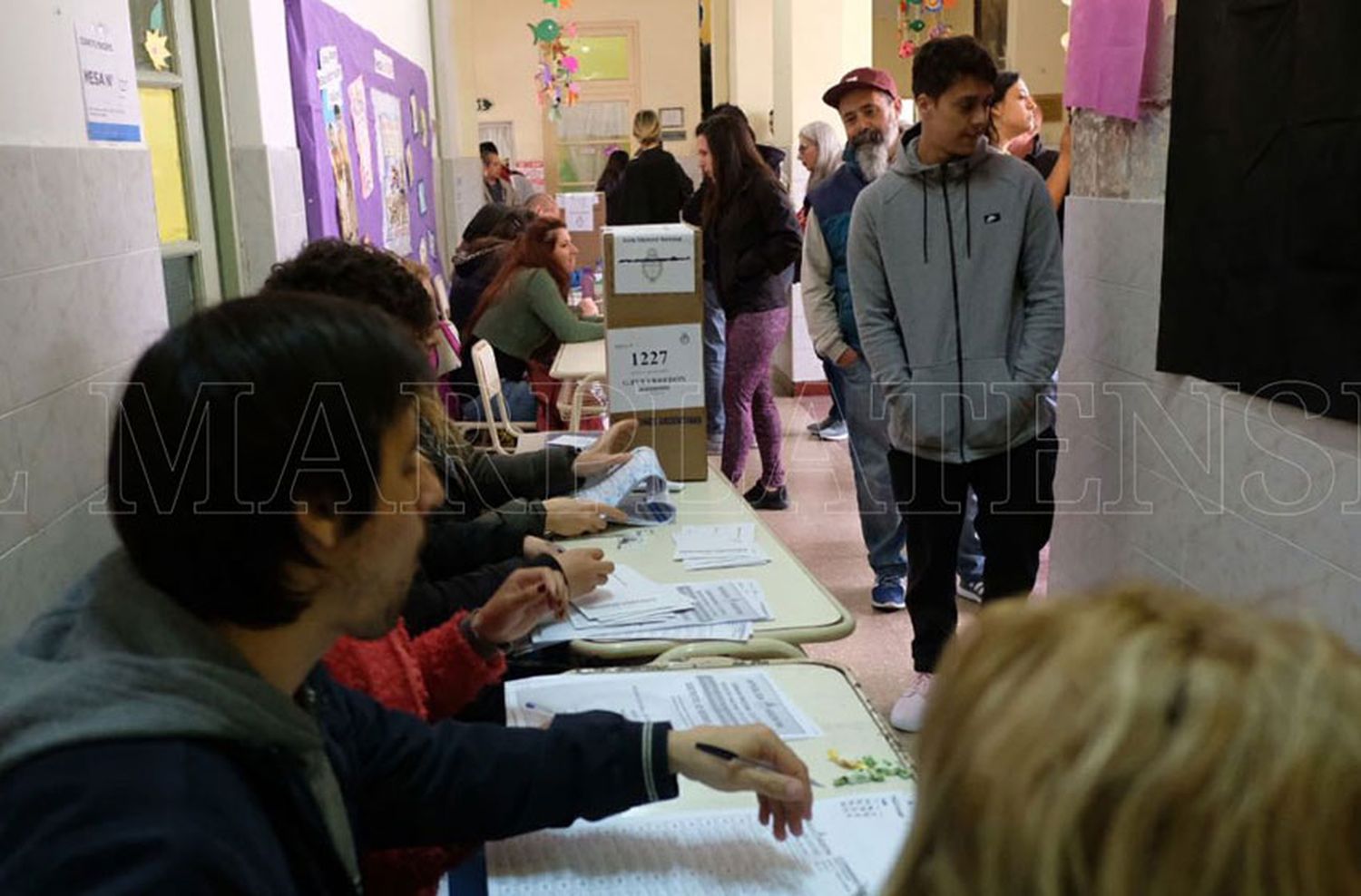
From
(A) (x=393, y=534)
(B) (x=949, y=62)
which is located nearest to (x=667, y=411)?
(B) (x=949, y=62)

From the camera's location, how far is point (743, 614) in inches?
74.2

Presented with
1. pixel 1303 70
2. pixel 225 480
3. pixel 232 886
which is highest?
pixel 1303 70

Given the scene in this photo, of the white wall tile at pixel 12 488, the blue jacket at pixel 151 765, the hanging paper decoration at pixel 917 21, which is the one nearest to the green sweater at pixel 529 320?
the white wall tile at pixel 12 488

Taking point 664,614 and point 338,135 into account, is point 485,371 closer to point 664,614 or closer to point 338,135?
point 338,135

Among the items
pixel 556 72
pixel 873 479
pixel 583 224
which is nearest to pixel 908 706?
pixel 873 479

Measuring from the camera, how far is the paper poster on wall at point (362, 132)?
4.38m

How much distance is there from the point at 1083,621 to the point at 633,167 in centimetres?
614

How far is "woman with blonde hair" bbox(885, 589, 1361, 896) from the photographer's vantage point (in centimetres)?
47

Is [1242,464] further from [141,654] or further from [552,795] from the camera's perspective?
[141,654]

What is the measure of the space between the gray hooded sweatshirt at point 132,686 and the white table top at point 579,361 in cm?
350

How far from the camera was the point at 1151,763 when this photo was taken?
1.57 ft

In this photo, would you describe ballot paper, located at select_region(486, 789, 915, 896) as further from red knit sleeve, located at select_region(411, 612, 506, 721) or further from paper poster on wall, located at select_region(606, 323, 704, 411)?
paper poster on wall, located at select_region(606, 323, 704, 411)

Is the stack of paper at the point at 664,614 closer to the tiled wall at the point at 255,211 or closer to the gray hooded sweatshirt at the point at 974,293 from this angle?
the gray hooded sweatshirt at the point at 974,293

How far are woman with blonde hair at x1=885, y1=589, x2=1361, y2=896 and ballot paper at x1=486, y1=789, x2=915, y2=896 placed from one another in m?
0.68
